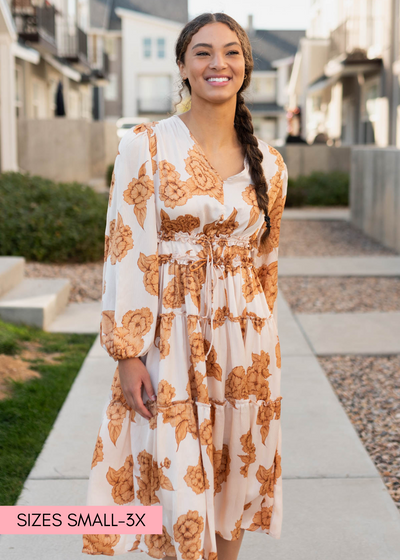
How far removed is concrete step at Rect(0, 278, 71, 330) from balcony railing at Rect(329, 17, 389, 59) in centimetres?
1354

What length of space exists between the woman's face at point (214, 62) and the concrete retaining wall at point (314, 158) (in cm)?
1596

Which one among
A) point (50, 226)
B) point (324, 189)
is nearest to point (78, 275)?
point (50, 226)

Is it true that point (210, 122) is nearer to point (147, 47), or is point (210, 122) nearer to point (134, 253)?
point (134, 253)

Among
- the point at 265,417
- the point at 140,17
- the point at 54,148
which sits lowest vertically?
the point at 265,417

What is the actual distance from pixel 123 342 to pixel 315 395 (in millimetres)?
2603

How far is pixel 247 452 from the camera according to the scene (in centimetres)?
212

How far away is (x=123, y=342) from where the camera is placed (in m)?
1.98

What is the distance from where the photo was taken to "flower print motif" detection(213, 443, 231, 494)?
2.10 m

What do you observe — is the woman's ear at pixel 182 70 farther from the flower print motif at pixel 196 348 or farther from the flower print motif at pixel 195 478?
the flower print motif at pixel 195 478

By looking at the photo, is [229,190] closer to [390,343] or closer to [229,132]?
[229,132]

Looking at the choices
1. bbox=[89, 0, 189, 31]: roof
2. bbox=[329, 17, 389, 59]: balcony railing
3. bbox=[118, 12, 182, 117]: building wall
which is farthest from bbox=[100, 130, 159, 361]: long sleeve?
bbox=[89, 0, 189, 31]: roof

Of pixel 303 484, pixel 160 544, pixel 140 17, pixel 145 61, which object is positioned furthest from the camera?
pixel 145 61

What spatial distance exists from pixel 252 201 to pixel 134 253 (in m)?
0.40

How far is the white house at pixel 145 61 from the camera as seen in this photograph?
41.8 m
